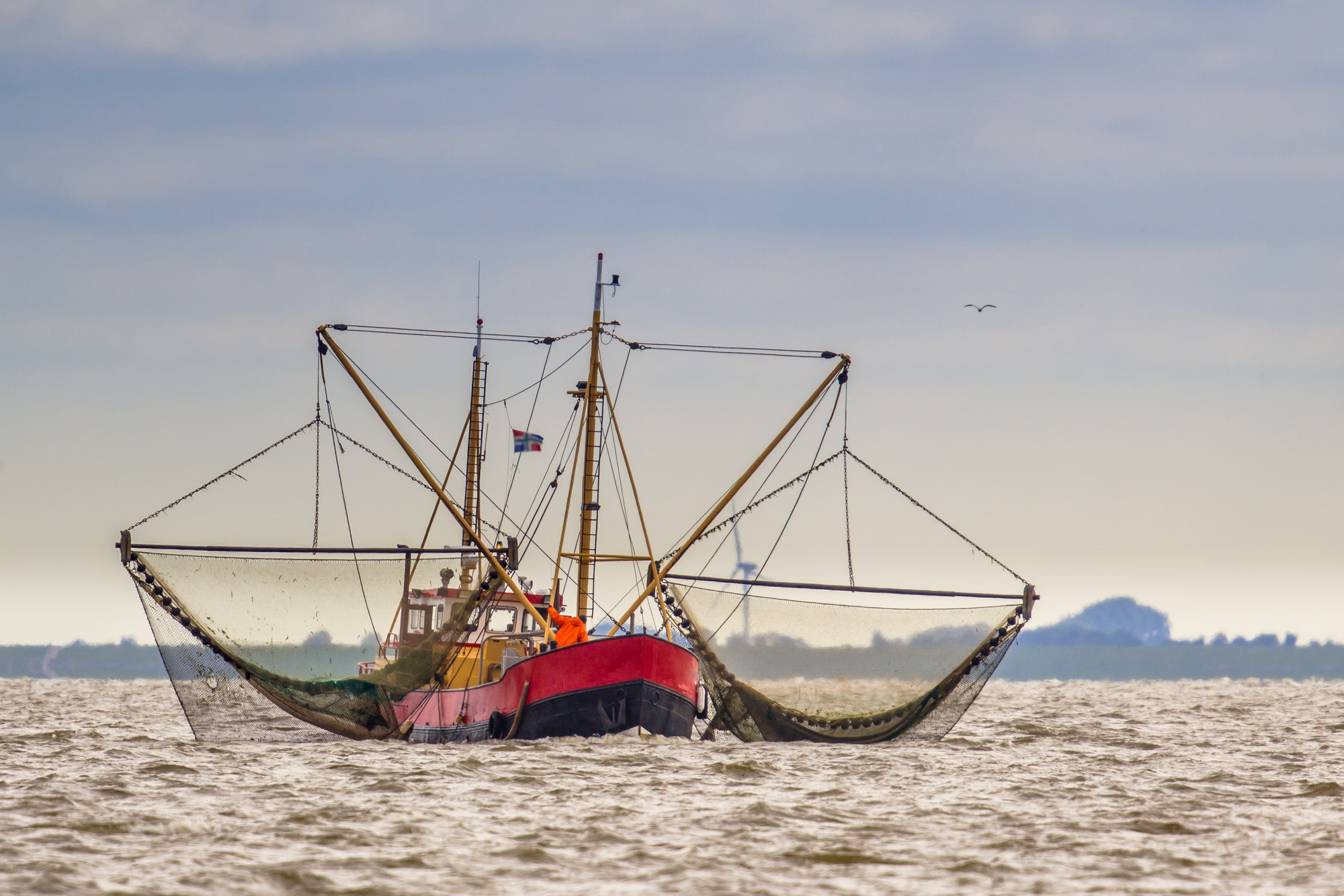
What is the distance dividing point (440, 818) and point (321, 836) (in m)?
1.85

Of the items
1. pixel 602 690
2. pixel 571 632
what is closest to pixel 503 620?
pixel 571 632

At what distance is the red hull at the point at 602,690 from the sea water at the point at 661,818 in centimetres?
43

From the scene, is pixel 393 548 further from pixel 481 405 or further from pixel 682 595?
pixel 481 405

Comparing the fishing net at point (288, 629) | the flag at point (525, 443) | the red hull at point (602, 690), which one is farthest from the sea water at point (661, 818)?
the flag at point (525, 443)

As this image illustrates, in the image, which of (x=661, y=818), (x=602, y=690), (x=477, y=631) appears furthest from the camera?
(x=477, y=631)

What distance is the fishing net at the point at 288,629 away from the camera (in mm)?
26312

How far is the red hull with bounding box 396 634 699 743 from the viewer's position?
2616 cm

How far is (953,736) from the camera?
3397cm

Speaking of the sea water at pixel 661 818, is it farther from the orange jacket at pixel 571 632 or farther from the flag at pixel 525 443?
the flag at pixel 525 443

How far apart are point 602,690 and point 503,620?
7.27m

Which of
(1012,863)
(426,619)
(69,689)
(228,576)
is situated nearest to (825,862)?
(1012,863)

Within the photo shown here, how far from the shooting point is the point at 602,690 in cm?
2638

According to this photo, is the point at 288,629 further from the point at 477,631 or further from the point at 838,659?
the point at 838,659

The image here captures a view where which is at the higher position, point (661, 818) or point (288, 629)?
point (288, 629)
